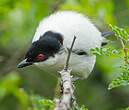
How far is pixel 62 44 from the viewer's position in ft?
9.57

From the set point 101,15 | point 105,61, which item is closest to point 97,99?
point 105,61

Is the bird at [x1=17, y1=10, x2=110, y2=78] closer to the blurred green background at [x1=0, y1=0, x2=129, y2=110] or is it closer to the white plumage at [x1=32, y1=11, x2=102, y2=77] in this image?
the white plumage at [x1=32, y1=11, x2=102, y2=77]

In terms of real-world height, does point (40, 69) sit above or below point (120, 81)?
above

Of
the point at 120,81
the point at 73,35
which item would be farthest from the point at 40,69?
the point at 120,81

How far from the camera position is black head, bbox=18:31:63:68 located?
2.78 meters

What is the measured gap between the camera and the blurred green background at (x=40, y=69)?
3951 mm

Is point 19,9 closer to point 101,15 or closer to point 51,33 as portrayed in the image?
point 101,15

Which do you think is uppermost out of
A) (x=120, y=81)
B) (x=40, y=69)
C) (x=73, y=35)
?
(x=73, y=35)

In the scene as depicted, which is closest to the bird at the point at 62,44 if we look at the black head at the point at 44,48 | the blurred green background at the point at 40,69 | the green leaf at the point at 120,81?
the black head at the point at 44,48

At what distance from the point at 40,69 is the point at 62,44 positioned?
1697 millimetres

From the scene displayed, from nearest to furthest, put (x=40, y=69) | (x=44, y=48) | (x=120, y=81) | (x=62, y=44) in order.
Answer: (x=120, y=81) → (x=44, y=48) → (x=62, y=44) → (x=40, y=69)

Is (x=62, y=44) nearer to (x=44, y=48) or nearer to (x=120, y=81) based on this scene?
(x=44, y=48)

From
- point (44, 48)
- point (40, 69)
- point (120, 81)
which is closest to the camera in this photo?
point (120, 81)

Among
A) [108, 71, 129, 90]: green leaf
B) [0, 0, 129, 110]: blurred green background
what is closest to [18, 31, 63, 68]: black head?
[0, 0, 129, 110]: blurred green background
